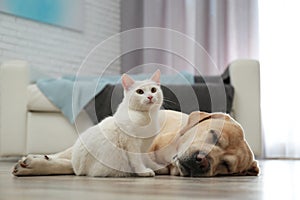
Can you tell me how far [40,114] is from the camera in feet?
9.43

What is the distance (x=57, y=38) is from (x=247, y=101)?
1.95m

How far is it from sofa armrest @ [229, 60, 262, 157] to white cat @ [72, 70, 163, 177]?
1697 mm

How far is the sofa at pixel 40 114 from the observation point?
2.82 m

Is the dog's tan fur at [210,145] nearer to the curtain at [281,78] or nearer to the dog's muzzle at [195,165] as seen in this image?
the dog's muzzle at [195,165]

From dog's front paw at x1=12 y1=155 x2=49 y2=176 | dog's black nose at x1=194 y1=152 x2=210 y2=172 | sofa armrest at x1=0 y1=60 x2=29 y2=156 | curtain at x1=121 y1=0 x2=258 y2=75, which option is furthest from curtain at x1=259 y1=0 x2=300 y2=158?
dog's front paw at x1=12 y1=155 x2=49 y2=176

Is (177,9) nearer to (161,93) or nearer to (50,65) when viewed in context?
(50,65)

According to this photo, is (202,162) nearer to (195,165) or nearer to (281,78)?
(195,165)

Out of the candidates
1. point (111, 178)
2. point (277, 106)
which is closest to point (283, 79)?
point (277, 106)

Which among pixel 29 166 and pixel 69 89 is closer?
pixel 29 166

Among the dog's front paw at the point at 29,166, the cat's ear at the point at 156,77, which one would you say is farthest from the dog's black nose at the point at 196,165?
the dog's front paw at the point at 29,166

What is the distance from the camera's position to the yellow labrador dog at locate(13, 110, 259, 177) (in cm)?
125

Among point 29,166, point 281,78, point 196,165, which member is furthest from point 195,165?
point 281,78

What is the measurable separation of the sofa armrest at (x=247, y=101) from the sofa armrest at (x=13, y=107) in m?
1.26

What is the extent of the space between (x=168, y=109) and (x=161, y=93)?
6 centimetres
